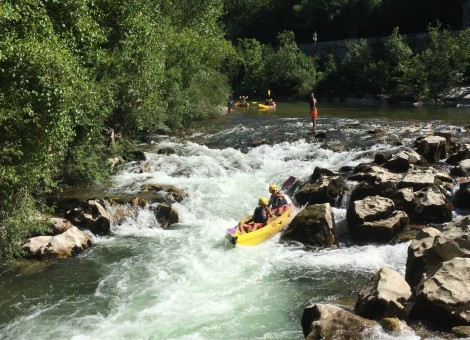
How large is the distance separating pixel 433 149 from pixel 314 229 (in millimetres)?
7142

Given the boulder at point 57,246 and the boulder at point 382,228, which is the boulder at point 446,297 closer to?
the boulder at point 382,228

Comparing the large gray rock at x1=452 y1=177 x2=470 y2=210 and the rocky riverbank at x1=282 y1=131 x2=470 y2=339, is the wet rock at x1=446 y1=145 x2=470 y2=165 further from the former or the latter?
the large gray rock at x1=452 y1=177 x2=470 y2=210

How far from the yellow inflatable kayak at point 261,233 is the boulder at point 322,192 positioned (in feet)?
4.62

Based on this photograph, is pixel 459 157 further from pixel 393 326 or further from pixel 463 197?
pixel 393 326

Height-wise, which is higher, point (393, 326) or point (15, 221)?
point (15, 221)

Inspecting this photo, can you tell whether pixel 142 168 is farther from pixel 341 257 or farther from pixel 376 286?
pixel 376 286

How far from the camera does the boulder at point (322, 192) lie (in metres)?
13.3

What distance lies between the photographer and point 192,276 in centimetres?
958

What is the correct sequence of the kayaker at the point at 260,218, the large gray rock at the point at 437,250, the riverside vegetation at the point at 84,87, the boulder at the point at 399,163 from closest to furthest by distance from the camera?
the large gray rock at the point at 437,250
the riverside vegetation at the point at 84,87
the kayaker at the point at 260,218
the boulder at the point at 399,163

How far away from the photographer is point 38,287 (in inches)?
357

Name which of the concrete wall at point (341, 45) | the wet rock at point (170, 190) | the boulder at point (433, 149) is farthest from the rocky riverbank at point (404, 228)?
the concrete wall at point (341, 45)

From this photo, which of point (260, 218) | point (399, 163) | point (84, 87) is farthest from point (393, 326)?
point (399, 163)

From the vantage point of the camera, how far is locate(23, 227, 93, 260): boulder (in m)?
10.2

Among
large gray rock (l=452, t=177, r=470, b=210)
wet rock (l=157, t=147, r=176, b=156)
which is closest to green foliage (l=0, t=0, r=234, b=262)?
wet rock (l=157, t=147, r=176, b=156)
